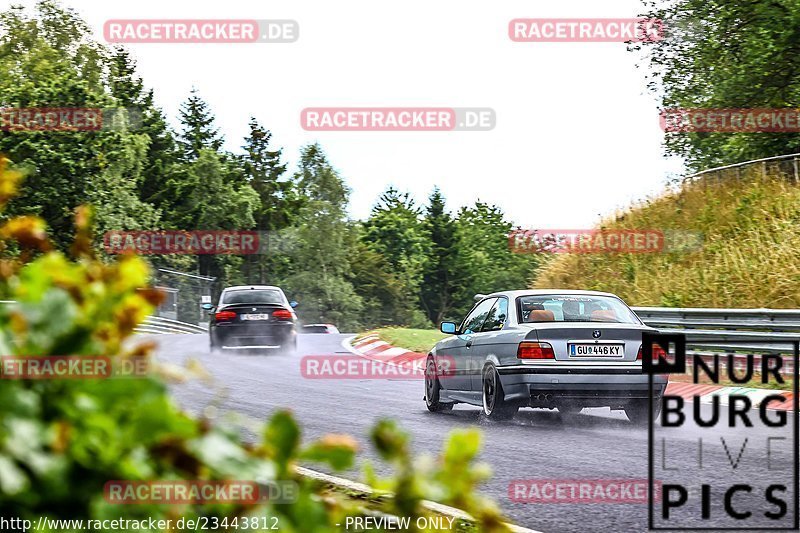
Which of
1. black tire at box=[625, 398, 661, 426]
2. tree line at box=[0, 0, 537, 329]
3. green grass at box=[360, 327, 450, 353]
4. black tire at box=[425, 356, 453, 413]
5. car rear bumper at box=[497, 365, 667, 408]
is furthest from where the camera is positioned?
tree line at box=[0, 0, 537, 329]

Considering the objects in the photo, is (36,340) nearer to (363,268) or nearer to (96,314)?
(96,314)

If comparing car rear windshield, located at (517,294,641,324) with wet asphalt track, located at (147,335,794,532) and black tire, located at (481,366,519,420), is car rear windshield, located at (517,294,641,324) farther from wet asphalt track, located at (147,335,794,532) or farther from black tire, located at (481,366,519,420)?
wet asphalt track, located at (147,335,794,532)

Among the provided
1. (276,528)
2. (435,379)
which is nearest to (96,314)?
(276,528)

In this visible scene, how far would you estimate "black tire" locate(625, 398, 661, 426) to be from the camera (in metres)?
11.6

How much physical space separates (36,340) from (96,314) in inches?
4.2

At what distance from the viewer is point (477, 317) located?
13.2m

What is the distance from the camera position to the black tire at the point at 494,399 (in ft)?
38.1

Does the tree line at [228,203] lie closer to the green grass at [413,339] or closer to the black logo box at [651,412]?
the green grass at [413,339]

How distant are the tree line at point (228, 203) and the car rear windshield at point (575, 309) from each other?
36751 mm

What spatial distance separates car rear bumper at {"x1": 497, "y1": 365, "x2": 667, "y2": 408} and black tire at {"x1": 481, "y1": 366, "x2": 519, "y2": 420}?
10.4 inches

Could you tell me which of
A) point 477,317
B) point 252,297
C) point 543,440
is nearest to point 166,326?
point 252,297

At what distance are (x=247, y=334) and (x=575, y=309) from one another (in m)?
14.7

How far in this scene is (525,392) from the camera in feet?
36.7

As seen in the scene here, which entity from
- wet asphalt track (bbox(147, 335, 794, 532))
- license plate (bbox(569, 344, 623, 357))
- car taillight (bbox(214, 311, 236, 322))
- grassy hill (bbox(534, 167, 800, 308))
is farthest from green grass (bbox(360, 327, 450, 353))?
license plate (bbox(569, 344, 623, 357))
